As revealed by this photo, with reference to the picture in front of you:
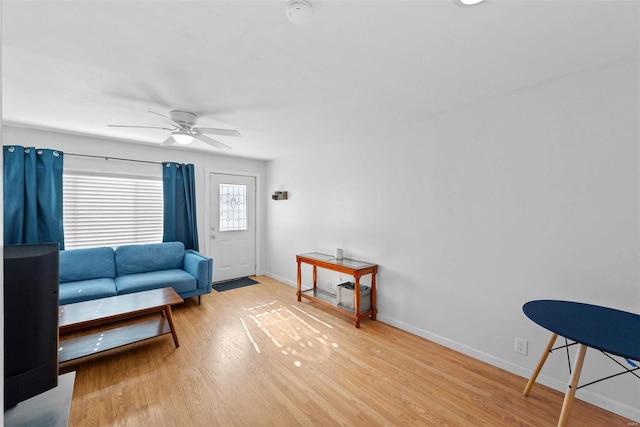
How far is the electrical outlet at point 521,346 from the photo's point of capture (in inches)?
91.5

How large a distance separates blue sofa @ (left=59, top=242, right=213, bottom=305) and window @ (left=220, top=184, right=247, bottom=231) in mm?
925

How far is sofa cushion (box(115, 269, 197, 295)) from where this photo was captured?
135 inches

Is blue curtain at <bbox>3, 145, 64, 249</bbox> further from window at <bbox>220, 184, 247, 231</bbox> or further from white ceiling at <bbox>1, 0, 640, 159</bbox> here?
window at <bbox>220, 184, 247, 231</bbox>

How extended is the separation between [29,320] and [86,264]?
121 inches

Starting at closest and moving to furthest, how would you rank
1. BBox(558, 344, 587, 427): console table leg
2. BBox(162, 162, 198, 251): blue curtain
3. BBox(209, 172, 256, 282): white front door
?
BBox(558, 344, 587, 427): console table leg → BBox(162, 162, 198, 251): blue curtain → BBox(209, 172, 256, 282): white front door

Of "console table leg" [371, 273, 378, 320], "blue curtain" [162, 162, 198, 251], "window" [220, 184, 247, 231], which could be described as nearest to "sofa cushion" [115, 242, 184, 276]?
"blue curtain" [162, 162, 198, 251]

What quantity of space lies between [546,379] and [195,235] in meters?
4.51

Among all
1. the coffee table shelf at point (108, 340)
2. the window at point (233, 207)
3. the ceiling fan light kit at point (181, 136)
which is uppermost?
the ceiling fan light kit at point (181, 136)

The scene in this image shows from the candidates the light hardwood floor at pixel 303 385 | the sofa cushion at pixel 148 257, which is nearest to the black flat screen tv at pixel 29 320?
the light hardwood floor at pixel 303 385

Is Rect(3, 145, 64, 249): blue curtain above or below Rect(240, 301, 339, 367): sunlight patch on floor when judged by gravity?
above

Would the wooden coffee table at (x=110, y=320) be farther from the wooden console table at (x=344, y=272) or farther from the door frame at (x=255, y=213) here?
the door frame at (x=255, y=213)

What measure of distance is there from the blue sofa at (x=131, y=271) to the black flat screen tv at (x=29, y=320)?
7.80 feet

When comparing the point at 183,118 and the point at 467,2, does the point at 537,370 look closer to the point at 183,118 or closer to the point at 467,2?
the point at 467,2

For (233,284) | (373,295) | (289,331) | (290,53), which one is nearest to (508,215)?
(373,295)
